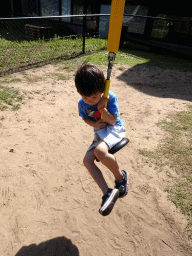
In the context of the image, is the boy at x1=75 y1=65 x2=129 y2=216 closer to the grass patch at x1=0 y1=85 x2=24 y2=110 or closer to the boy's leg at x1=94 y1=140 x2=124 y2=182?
the boy's leg at x1=94 y1=140 x2=124 y2=182

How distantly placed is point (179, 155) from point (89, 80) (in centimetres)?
217

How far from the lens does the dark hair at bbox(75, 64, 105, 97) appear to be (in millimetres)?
1650

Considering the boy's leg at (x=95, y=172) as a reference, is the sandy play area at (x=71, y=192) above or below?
below

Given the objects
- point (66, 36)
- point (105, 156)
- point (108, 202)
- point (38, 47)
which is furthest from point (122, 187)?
point (38, 47)

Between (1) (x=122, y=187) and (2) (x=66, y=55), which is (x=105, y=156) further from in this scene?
(2) (x=66, y=55)

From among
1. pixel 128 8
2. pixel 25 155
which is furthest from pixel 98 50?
pixel 25 155

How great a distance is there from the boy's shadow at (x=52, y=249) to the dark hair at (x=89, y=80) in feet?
5.08

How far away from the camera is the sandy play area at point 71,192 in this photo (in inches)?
80.9

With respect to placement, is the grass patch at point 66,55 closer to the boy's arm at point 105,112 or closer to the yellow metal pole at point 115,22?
the boy's arm at point 105,112

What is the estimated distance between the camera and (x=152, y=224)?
2213 mm

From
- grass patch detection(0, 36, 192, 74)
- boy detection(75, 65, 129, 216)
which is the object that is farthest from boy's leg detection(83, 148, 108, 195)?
grass patch detection(0, 36, 192, 74)

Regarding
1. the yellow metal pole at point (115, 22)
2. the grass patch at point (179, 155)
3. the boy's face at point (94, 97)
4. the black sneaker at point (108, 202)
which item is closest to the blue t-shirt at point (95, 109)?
the boy's face at point (94, 97)

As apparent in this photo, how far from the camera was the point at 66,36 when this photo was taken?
822 centimetres

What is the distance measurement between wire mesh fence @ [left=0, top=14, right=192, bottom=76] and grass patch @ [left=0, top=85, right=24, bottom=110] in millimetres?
1353
